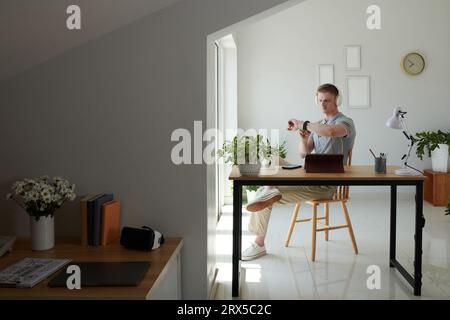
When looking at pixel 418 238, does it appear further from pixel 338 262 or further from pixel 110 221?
pixel 110 221

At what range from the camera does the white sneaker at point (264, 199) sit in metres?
3.33

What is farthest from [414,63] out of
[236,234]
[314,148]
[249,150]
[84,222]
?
[84,222]

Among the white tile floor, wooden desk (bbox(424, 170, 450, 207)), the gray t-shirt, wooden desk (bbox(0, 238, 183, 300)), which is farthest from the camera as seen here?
wooden desk (bbox(424, 170, 450, 207))

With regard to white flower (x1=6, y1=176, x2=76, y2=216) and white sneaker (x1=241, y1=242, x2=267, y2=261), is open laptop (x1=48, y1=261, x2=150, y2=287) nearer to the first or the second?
white flower (x1=6, y1=176, x2=76, y2=216)

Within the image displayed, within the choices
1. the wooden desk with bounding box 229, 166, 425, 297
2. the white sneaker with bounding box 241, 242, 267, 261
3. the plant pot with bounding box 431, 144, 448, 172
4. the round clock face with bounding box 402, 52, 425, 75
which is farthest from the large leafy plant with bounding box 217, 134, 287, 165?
the round clock face with bounding box 402, 52, 425, 75

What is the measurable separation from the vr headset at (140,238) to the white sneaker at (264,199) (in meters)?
1.10

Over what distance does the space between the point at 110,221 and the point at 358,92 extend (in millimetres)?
4699

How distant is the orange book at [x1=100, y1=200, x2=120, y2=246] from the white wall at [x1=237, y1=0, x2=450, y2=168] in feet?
13.0

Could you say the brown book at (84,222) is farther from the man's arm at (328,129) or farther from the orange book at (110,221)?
the man's arm at (328,129)

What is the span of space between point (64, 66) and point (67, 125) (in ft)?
1.05

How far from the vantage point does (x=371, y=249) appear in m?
3.83

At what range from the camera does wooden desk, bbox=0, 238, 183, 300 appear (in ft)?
5.74
